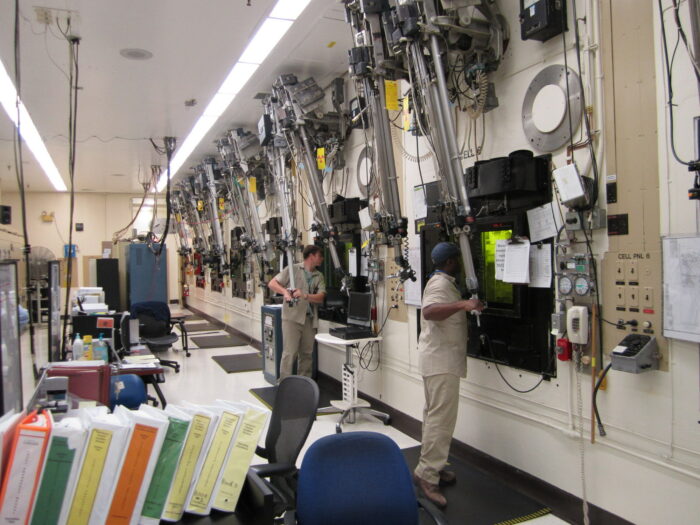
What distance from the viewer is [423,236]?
4062mm

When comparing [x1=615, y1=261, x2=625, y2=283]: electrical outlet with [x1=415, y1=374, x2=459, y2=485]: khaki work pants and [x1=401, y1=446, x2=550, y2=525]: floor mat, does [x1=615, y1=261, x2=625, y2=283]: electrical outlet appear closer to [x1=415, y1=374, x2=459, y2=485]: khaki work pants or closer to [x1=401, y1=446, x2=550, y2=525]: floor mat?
[x1=415, y1=374, x2=459, y2=485]: khaki work pants

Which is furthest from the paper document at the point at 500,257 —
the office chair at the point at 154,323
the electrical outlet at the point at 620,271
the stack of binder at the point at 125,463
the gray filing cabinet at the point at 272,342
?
the office chair at the point at 154,323

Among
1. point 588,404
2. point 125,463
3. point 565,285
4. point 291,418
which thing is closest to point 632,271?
point 565,285

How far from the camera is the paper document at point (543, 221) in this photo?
9.55 feet

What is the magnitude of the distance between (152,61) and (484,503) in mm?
4675

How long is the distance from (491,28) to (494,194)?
1.10m

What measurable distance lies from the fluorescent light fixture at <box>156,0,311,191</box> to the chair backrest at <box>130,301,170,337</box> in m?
2.64

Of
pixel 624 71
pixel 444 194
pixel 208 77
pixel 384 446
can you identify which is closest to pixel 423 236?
pixel 444 194

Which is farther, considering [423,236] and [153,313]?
[153,313]

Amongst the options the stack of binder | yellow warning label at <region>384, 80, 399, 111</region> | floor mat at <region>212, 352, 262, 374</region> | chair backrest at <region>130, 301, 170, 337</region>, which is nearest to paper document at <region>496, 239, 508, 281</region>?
yellow warning label at <region>384, 80, 399, 111</region>

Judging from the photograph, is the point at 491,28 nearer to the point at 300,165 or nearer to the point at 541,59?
the point at 541,59

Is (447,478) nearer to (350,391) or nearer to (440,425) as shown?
(440,425)

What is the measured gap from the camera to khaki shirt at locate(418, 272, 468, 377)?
122 inches

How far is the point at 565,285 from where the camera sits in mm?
2834
